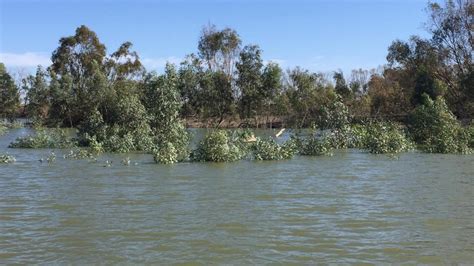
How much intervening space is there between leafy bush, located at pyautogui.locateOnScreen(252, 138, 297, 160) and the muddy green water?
2.54m

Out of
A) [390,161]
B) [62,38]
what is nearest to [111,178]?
[390,161]

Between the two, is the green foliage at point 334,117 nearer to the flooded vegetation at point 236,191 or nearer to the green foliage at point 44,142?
the flooded vegetation at point 236,191

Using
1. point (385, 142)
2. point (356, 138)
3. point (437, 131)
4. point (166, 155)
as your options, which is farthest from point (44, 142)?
point (437, 131)

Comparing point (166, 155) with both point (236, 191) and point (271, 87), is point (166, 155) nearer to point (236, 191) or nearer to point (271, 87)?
point (236, 191)

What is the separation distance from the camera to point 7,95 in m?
63.8

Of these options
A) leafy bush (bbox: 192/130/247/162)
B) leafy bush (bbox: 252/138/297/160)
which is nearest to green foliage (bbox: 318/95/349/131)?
leafy bush (bbox: 252/138/297/160)

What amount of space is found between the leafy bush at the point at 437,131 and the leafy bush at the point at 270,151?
734cm

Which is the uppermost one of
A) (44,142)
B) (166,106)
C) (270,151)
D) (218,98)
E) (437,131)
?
(218,98)

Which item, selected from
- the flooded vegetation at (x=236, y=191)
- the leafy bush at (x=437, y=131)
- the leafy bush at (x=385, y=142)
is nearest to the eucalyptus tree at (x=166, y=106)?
the flooded vegetation at (x=236, y=191)

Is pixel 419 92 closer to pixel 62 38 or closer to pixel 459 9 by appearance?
pixel 459 9

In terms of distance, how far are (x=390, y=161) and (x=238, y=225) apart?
12.9 meters

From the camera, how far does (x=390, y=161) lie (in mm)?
21141

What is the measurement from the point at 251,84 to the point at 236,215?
44454 millimetres

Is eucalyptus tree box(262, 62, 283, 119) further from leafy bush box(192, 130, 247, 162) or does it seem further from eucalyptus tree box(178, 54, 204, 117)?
leafy bush box(192, 130, 247, 162)
